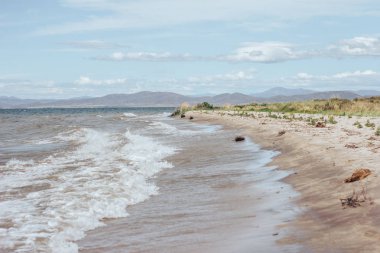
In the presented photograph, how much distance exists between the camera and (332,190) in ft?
35.1

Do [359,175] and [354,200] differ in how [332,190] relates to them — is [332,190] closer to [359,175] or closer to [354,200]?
[359,175]

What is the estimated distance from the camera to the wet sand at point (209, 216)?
26.0ft

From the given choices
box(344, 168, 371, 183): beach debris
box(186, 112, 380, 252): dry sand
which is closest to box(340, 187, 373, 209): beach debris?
box(186, 112, 380, 252): dry sand

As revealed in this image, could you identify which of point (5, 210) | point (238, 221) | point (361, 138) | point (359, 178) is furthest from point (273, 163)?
point (5, 210)

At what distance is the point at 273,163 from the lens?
16969mm

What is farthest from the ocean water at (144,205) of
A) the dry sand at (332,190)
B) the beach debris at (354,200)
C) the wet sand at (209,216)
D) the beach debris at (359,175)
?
the beach debris at (359,175)

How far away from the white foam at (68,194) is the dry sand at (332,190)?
3.78 meters

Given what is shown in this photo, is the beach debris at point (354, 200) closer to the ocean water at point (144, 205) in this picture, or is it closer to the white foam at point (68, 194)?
the ocean water at point (144, 205)

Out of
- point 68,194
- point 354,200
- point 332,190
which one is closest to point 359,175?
point 332,190

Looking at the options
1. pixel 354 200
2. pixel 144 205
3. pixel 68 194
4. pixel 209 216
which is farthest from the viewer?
pixel 68 194

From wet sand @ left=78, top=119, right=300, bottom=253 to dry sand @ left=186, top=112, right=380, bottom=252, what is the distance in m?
0.34

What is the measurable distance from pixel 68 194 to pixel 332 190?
6358 mm

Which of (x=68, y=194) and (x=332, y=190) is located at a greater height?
(x=332, y=190)

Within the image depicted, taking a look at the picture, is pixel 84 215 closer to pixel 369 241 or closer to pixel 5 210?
pixel 5 210
